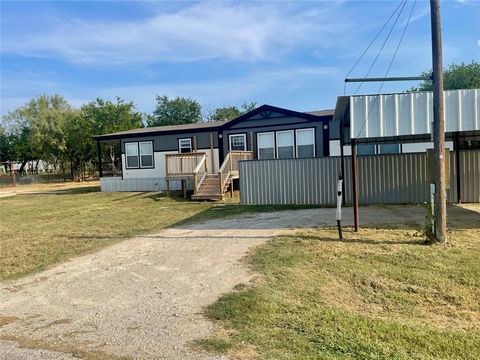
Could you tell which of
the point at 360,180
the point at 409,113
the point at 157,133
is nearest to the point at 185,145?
the point at 157,133

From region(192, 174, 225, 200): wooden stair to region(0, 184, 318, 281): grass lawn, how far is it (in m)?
0.91

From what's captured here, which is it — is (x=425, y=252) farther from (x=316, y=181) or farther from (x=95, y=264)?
(x=316, y=181)

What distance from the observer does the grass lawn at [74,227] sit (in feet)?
24.0

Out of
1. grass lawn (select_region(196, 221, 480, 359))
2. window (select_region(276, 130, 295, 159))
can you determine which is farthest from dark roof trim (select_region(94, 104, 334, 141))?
grass lawn (select_region(196, 221, 480, 359))

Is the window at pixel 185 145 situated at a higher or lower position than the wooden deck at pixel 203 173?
higher

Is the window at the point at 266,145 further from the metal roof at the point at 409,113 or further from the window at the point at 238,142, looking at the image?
the metal roof at the point at 409,113

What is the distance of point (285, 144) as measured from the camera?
1889 centimetres

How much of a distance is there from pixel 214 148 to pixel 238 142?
4.57 feet

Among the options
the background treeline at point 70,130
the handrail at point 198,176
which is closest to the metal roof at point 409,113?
the handrail at point 198,176

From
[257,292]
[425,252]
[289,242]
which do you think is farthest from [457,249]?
[257,292]

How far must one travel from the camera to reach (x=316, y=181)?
1385 cm

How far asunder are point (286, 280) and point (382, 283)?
1.21 metres

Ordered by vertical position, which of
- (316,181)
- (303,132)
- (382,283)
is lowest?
(382,283)

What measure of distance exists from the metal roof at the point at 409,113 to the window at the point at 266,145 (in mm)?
10965
